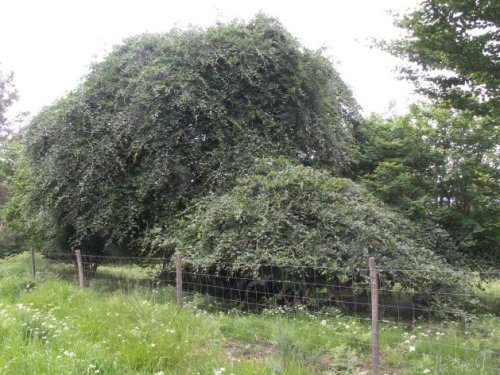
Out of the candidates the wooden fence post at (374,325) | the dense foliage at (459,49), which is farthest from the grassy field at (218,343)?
the dense foliage at (459,49)

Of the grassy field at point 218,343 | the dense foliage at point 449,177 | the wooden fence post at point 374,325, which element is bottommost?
the grassy field at point 218,343

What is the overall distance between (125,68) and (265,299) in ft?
23.2

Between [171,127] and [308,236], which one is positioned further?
[171,127]

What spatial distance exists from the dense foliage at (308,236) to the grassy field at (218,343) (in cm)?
74

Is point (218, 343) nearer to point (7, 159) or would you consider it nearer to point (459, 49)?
point (459, 49)

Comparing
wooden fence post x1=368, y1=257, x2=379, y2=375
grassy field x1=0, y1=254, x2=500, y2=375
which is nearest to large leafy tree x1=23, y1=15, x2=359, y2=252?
grassy field x1=0, y1=254, x2=500, y2=375

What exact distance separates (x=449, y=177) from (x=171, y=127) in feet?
20.9

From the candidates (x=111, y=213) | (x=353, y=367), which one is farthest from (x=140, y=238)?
(x=353, y=367)

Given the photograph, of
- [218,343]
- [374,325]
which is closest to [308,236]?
[218,343]

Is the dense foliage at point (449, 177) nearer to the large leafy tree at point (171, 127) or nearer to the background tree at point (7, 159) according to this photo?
the large leafy tree at point (171, 127)

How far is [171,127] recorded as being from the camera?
1066 cm

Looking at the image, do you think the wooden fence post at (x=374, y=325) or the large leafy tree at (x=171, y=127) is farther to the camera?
the large leafy tree at (x=171, y=127)

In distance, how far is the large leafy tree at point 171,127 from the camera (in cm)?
1049

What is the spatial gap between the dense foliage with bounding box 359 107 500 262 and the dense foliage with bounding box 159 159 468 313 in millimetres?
1184
